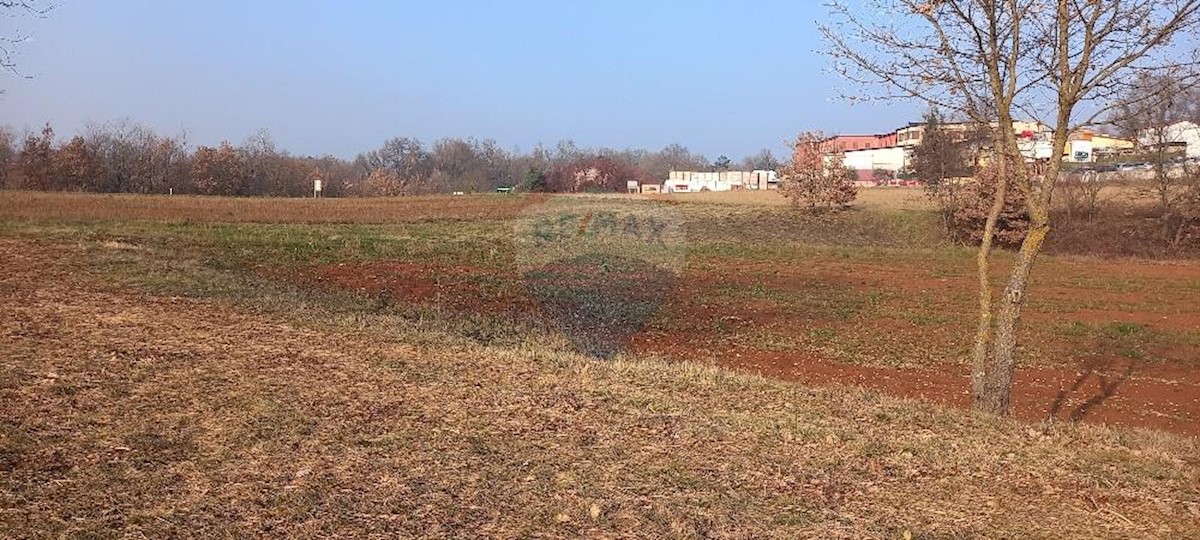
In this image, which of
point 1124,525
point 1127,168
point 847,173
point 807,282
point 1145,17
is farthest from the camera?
point 847,173

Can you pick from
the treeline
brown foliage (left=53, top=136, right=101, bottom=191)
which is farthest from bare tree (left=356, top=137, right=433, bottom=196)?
brown foliage (left=53, top=136, right=101, bottom=191)

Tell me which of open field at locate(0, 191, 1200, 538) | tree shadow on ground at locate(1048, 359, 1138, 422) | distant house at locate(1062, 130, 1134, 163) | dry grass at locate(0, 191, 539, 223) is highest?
distant house at locate(1062, 130, 1134, 163)

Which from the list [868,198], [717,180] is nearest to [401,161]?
[717,180]

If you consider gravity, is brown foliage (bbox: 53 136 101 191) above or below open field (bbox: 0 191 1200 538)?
above

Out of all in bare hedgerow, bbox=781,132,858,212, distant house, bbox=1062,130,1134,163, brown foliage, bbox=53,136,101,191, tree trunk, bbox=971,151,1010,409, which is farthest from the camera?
brown foliage, bbox=53,136,101,191

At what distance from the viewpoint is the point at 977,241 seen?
41.2m

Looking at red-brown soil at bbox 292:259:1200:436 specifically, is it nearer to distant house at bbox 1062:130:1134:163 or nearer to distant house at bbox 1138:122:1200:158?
distant house at bbox 1062:130:1134:163

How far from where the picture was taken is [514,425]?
5770 millimetres

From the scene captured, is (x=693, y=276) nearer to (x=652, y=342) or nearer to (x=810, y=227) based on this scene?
(x=652, y=342)

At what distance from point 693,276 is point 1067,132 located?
17952 mm

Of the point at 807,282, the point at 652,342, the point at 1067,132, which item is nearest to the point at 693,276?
the point at 807,282

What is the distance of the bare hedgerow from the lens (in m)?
49.5

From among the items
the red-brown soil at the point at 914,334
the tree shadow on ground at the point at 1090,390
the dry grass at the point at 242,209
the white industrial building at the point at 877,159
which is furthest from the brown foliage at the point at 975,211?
the white industrial building at the point at 877,159

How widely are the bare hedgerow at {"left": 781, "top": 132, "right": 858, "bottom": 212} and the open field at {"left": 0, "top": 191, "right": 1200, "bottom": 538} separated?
34.5 metres
